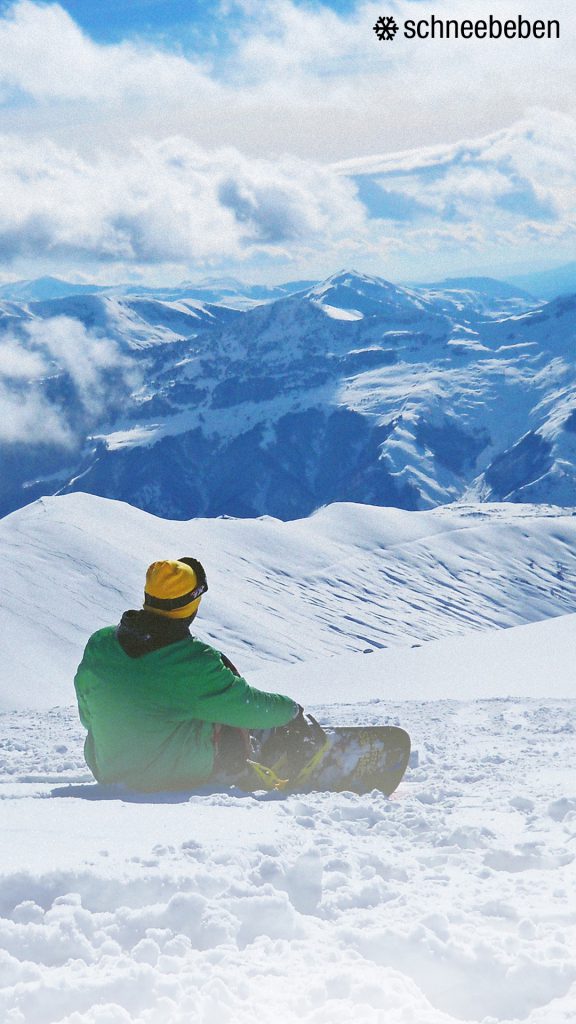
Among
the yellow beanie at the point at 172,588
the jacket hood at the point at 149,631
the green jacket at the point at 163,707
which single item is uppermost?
the yellow beanie at the point at 172,588

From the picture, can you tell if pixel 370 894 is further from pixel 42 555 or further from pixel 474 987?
pixel 42 555

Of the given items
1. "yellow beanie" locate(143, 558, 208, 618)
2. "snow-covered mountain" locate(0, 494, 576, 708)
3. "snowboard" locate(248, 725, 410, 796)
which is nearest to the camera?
"yellow beanie" locate(143, 558, 208, 618)

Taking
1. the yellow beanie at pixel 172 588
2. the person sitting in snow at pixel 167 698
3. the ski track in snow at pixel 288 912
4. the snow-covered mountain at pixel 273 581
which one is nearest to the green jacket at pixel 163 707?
the person sitting in snow at pixel 167 698

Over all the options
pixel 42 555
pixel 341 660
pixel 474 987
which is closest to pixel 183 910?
pixel 474 987

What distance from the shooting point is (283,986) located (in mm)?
3533

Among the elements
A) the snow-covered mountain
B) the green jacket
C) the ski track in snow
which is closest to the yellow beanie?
the green jacket

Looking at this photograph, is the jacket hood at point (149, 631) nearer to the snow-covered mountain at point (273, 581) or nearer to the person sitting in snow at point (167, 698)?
the person sitting in snow at point (167, 698)

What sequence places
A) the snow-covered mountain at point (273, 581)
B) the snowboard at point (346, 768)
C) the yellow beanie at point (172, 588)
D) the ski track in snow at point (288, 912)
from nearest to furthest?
the ski track in snow at point (288, 912) < the yellow beanie at point (172, 588) < the snowboard at point (346, 768) < the snow-covered mountain at point (273, 581)

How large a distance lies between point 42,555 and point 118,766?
87.7 metres

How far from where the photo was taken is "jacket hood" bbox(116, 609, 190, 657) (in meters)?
6.45

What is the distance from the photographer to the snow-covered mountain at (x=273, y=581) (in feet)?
245

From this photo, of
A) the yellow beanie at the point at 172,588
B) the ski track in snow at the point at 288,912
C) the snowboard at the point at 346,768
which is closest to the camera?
the ski track in snow at the point at 288,912

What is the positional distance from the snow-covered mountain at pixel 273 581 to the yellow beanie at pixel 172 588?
45.7ft

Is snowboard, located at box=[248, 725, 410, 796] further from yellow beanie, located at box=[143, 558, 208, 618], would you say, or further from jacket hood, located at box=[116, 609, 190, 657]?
yellow beanie, located at box=[143, 558, 208, 618]
